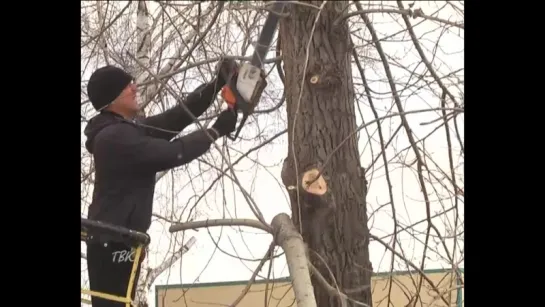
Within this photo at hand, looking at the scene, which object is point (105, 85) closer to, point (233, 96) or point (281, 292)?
point (233, 96)

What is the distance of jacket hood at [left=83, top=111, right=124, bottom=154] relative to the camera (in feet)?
3.05

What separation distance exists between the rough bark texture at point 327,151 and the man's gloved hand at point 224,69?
4.0 inches

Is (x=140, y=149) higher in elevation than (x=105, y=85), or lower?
Answer: lower

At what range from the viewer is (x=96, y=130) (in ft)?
3.06

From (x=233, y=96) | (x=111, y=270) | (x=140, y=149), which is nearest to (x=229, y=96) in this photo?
(x=233, y=96)

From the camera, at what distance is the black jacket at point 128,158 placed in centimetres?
92

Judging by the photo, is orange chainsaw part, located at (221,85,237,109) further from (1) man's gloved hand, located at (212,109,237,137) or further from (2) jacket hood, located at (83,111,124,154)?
(2) jacket hood, located at (83,111,124,154)

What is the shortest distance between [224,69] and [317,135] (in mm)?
193

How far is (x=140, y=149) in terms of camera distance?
91 cm

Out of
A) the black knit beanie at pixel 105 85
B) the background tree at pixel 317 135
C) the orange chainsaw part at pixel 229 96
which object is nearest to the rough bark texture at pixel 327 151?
the background tree at pixel 317 135

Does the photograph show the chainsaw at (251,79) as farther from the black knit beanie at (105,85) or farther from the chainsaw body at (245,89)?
the black knit beanie at (105,85)

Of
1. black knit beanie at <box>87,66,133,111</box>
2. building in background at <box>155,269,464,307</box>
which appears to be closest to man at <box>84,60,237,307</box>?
black knit beanie at <box>87,66,133,111</box>

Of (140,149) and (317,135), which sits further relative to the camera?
(317,135)
